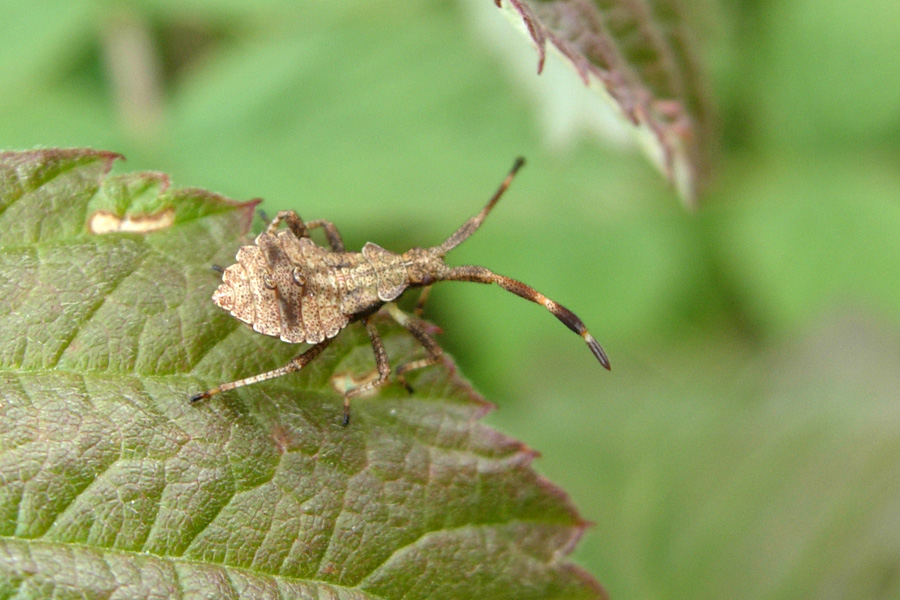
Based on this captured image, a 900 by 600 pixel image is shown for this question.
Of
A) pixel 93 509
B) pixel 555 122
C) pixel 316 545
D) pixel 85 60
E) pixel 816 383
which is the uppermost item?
pixel 555 122

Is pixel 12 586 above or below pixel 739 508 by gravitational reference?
below

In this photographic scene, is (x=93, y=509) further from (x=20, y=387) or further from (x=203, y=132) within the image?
(x=203, y=132)

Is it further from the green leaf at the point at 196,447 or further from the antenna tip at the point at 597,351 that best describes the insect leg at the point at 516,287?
the green leaf at the point at 196,447

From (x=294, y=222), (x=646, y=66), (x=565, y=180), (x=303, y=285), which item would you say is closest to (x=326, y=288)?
(x=303, y=285)

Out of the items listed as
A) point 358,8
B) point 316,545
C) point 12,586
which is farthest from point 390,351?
point 358,8

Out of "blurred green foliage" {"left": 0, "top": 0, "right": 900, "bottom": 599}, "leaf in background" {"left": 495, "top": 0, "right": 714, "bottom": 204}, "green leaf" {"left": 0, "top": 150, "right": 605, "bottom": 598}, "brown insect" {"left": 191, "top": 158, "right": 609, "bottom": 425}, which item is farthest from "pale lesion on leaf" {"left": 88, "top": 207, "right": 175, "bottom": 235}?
"blurred green foliage" {"left": 0, "top": 0, "right": 900, "bottom": 599}

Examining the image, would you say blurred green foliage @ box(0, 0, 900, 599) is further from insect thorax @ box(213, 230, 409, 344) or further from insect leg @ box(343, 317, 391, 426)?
insect leg @ box(343, 317, 391, 426)

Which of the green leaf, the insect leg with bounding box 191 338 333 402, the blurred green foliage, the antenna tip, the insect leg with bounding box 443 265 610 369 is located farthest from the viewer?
the blurred green foliage
